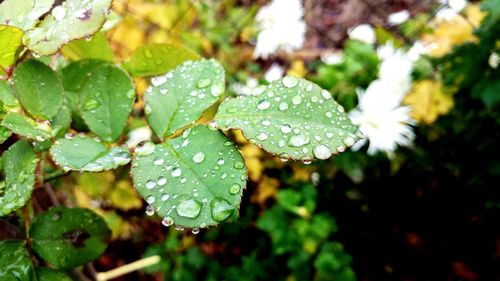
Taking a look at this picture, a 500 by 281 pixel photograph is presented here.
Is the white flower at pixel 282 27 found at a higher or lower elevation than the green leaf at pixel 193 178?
lower

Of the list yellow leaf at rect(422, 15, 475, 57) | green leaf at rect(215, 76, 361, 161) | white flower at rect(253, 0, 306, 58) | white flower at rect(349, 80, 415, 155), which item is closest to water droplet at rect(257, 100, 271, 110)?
green leaf at rect(215, 76, 361, 161)

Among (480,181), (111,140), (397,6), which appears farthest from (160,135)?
(397,6)

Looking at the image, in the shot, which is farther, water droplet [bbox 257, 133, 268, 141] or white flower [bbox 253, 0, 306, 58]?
white flower [bbox 253, 0, 306, 58]

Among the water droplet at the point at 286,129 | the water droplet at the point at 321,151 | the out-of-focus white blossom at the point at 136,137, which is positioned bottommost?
the out-of-focus white blossom at the point at 136,137


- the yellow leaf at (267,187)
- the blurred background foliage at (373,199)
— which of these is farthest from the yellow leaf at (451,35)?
the yellow leaf at (267,187)

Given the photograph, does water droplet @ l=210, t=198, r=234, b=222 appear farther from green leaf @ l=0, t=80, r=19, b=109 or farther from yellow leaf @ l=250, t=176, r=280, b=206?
yellow leaf @ l=250, t=176, r=280, b=206

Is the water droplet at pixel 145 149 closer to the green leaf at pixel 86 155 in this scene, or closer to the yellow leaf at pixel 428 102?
the green leaf at pixel 86 155
